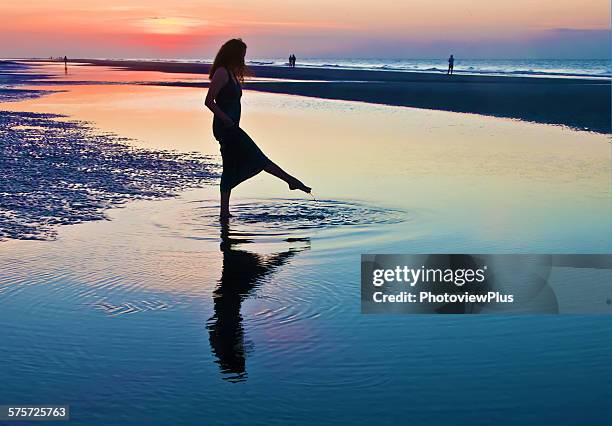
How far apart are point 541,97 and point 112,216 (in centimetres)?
2839

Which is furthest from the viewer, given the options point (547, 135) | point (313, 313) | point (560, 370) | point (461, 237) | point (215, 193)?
point (547, 135)

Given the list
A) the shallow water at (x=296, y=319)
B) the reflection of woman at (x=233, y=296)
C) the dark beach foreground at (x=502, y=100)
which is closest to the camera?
the shallow water at (x=296, y=319)

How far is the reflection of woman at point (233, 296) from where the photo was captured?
207 inches

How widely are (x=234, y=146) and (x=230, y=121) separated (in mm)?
312

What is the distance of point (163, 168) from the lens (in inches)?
561

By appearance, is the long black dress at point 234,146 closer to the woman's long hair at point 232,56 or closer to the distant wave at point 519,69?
the woman's long hair at point 232,56

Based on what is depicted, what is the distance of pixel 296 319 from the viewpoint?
613 centimetres

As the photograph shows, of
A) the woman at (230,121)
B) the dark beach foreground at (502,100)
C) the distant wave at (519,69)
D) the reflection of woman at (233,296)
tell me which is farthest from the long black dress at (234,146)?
the distant wave at (519,69)

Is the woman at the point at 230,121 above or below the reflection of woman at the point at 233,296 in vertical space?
above

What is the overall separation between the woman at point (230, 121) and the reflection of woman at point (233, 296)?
0.79 meters

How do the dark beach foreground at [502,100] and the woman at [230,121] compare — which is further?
the dark beach foreground at [502,100]

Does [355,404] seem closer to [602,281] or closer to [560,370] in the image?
[560,370]

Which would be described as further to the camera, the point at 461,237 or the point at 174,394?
the point at 461,237

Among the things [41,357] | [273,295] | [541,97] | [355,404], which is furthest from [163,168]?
[541,97]
